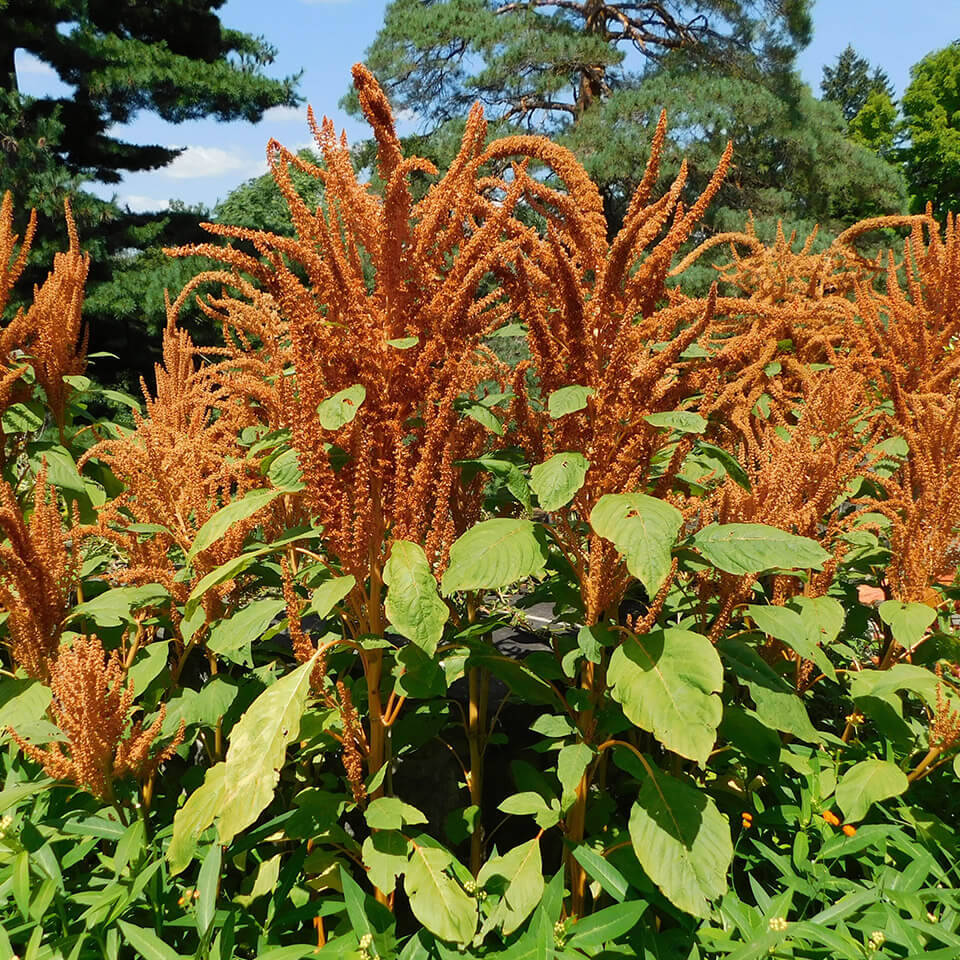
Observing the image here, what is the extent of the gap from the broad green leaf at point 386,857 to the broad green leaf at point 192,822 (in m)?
0.37

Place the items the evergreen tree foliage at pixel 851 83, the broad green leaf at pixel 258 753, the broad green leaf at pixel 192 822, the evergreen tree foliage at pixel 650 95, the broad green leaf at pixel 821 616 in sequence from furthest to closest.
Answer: the evergreen tree foliage at pixel 851 83 < the evergreen tree foliage at pixel 650 95 < the broad green leaf at pixel 821 616 < the broad green leaf at pixel 192 822 < the broad green leaf at pixel 258 753

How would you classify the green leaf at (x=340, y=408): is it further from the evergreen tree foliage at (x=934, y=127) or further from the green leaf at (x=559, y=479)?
the evergreen tree foliage at (x=934, y=127)

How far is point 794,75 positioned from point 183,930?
13.3 metres

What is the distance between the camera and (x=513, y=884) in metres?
1.67

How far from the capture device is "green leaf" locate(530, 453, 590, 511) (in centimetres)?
151

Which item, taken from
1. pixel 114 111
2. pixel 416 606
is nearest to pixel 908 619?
pixel 416 606

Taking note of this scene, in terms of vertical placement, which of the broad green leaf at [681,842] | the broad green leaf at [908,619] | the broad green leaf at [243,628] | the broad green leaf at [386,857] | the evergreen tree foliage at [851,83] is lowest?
the broad green leaf at [386,857]

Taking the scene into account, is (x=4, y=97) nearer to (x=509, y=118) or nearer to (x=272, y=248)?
(x=509, y=118)

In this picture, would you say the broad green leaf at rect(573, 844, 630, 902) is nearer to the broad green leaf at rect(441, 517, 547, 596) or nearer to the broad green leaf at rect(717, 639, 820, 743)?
the broad green leaf at rect(717, 639, 820, 743)

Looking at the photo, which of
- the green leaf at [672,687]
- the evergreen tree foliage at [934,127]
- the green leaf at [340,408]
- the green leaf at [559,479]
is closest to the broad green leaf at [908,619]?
the green leaf at [672,687]

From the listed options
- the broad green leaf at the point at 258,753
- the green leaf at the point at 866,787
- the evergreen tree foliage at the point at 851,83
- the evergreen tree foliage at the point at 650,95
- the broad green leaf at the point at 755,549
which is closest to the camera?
the broad green leaf at the point at 258,753

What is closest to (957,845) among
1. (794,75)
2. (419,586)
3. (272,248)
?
(419,586)

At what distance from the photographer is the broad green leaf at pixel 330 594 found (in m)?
1.58

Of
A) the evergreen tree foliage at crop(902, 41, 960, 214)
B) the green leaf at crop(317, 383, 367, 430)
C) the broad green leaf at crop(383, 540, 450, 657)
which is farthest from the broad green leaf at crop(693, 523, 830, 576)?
the evergreen tree foliage at crop(902, 41, 960, 214)
